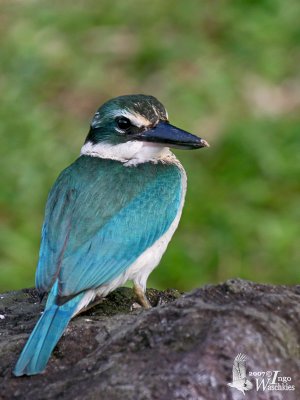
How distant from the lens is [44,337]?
156 inches

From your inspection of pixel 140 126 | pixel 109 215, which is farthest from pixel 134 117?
pixel 109 215

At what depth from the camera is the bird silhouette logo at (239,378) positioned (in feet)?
11.5

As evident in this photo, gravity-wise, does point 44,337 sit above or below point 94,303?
below

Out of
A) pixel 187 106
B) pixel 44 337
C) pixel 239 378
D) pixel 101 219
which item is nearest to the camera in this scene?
pixel 239 378

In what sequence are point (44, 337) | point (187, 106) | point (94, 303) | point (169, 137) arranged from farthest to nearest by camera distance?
point (187, 106)
point (169, 137)
point (94, 303)
point (44, 337)

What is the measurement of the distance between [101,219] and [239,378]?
4.49 ft

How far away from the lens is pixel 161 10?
1067 centimetres

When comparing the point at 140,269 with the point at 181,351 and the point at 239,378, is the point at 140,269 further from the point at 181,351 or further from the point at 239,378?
the point at 239,378

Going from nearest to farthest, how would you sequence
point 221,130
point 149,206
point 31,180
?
1. point 149,206
2. point 31,180
3. point 221,130

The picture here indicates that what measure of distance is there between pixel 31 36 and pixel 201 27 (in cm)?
177

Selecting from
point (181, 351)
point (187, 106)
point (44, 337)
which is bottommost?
point (181, 351)

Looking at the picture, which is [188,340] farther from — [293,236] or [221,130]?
[221,130]

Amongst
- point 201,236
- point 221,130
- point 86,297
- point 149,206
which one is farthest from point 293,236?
point 86,297

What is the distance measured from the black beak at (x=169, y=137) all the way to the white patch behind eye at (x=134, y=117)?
0.05 metres
